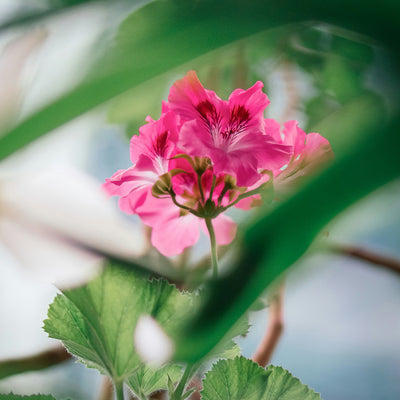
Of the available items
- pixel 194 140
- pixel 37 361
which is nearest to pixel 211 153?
pixel 194 140

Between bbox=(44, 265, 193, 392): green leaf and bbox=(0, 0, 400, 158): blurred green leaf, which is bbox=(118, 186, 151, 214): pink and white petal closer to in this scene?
bbox=(44, 265, 193, 392): green leaf

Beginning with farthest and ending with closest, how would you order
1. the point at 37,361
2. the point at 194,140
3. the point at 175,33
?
the point at 37,361 → the point at 194,140 → the point at 175,33

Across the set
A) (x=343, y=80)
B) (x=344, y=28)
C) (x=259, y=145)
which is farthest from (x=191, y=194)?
(x=343, y=80)

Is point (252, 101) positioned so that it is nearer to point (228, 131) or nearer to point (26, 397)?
point (228, 131)

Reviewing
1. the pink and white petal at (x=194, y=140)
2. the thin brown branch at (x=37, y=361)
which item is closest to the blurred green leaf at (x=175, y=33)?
the pink and white petal at (x=194, y=140)

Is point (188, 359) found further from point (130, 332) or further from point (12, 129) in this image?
point (130, 332)

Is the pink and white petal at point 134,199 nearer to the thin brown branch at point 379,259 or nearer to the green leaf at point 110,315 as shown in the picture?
the green leaf at point 110,315

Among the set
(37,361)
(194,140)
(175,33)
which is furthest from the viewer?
(37,361)
